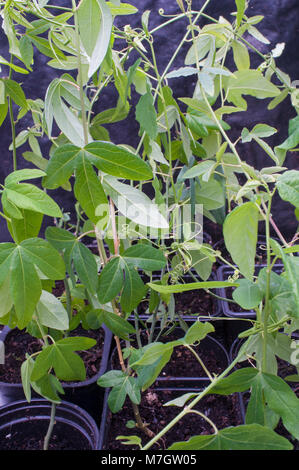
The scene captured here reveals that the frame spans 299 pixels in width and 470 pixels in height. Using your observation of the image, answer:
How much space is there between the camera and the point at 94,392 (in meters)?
0.96

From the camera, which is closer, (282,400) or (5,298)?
(282,400)

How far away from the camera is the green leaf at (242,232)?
16.8 inches

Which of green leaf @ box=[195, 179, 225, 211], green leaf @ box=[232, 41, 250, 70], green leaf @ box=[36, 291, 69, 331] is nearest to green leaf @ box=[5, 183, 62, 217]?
green leaf @ box=[36, 291, 69, 331]

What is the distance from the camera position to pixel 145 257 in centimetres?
62

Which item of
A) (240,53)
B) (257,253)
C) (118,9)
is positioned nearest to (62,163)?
(118,9)

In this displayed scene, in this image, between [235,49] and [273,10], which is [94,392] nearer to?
[235,49]

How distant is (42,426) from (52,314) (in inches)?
16.0

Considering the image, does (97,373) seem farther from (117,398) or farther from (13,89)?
(13,89)

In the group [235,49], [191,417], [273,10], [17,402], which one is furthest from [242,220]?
[273,10]

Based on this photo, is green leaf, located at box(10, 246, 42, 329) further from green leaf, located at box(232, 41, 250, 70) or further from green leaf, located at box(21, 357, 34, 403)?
green leaf, located at box(232, 41, 250, 70)

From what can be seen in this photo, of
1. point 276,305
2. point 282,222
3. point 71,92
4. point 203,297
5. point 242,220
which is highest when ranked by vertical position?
point 71,92

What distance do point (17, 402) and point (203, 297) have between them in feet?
2.18

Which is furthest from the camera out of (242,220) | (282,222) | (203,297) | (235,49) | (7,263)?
(282,222)

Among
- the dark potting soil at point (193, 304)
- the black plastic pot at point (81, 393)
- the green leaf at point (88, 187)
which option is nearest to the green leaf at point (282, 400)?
the green leaf at point (88, 187)
